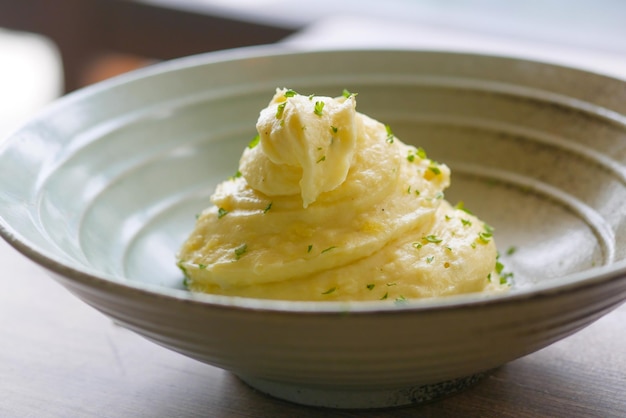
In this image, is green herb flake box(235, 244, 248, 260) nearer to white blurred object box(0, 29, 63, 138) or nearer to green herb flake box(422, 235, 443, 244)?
green herb flake box(422, 235, 443, 244)

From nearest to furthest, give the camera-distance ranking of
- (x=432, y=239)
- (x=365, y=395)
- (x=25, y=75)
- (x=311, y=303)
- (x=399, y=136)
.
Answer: (x=311, y=303) → (x=365, y=395) → (x=432, y=239) → (x=399, y=136) → (x=25, y=75)

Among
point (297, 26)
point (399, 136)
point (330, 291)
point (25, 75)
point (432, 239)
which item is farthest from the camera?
point (25, 75)

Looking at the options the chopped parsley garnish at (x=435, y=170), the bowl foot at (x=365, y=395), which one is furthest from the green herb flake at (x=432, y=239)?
the bowl foot at (x=365, y=395)

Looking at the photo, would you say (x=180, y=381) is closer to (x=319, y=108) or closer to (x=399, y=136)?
(x=319, y=108)

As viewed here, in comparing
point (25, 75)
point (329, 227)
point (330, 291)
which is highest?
point (25, 75)

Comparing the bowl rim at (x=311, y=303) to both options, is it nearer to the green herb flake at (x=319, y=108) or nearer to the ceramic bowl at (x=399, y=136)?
the ceramic bowl at (x=399, y=136)

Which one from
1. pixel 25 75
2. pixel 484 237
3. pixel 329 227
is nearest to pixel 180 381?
pixel 329 227

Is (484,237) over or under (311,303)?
over
